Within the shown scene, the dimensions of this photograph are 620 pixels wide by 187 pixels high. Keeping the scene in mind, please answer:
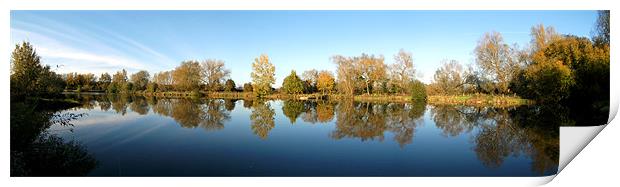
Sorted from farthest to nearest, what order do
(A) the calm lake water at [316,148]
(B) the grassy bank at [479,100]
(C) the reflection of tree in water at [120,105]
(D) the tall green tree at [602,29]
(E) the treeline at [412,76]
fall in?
1. (B) the grassy bank at [479,100]
2. (C) the reflection of tree in water at [120,105]
3. (E) the treeline at [412,76]
4. (D) the tall green tree at [602,29]
5. (A) the calm lake water at [316,148]

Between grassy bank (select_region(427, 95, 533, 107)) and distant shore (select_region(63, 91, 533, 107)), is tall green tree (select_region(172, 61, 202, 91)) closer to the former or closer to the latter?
distant shore (select_region(63, 91, 533, 107))

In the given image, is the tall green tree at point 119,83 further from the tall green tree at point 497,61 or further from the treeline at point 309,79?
the tall green tree at point 497,61

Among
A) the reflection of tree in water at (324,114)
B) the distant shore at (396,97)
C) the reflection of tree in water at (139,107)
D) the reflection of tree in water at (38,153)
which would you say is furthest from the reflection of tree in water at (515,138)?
the reflection of tree in water at (139,107)

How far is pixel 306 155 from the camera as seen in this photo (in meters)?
6.95

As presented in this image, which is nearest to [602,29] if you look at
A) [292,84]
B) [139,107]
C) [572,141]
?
[572,141]

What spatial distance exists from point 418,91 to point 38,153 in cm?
2114

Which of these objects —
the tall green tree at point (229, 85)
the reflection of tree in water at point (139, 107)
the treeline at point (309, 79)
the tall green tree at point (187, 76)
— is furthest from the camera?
the tall green tree at point (229, 85)

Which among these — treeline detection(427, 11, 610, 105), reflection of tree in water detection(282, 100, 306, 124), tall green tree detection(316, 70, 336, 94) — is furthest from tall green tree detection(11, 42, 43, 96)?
tall green tree detection(316, 70, 336, 94)

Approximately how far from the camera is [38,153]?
20.7 feet

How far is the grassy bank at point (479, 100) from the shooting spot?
20.7 m

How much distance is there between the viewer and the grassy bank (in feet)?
67.9

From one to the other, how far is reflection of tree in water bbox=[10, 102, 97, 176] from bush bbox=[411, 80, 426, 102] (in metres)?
20.2

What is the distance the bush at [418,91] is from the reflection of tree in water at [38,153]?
20.2 m
